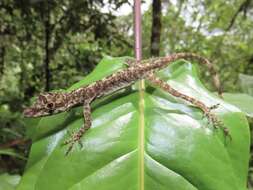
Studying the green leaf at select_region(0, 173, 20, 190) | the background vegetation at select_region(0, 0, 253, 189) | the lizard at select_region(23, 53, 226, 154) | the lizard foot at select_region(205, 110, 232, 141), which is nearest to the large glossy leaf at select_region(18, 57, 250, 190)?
the lizard foot at select_region(205, 110, 232, 141)

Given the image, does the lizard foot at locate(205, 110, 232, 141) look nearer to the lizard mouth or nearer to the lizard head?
the lizard head

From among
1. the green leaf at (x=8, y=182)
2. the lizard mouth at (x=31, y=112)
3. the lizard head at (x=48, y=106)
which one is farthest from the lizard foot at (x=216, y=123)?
the green leaf at (x=8, y=182)

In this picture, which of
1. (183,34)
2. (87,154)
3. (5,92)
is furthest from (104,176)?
(183,34)

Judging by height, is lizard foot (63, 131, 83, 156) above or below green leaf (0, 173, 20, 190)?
above

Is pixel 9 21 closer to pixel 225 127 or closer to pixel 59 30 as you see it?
pixel 59 30

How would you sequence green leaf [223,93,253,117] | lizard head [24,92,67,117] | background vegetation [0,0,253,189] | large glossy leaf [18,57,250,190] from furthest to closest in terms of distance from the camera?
background vegetation [0,0,253,189]
lizard head [24,92,67,117]
green leaf [223,93,253,117]
large glossy leaf [18,57,250,190]
